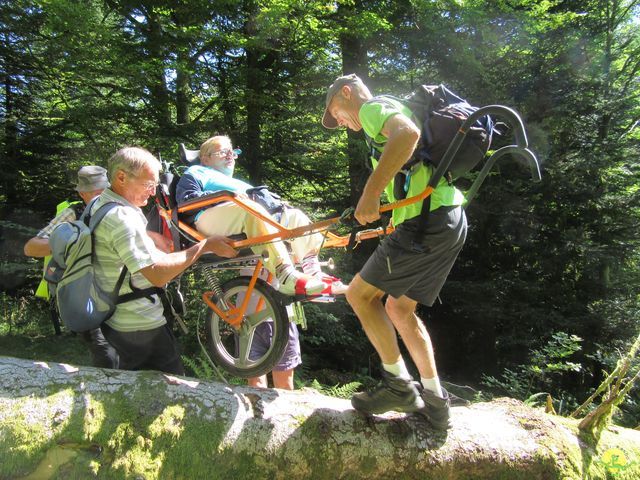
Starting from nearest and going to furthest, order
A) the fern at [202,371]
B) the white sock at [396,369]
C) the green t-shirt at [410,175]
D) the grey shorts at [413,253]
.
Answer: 1. the green t-shirt at [410,175]
2. the grey shorts at [413,253]
3. the white sock at [396,369]
4. the fern at [202,371]

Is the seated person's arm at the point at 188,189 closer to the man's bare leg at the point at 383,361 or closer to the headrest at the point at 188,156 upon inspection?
the headrest at the point at 188,156

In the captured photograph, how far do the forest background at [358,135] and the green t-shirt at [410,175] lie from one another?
5462 millimetres

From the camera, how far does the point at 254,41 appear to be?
758 cm

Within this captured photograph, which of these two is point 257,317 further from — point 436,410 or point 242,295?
point 436,410

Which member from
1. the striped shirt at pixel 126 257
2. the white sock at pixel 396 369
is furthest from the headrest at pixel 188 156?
the white sock at pixel 396 369

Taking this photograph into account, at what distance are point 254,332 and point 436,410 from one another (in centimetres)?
144

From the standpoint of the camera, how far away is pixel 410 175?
259 centimetres

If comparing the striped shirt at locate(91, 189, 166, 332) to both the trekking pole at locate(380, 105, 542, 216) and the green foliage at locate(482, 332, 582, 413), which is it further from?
the green foliage at locate(482, 332, 582, 413)

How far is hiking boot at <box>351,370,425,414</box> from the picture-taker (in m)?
2.58

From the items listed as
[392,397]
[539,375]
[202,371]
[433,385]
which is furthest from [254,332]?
[539,375]

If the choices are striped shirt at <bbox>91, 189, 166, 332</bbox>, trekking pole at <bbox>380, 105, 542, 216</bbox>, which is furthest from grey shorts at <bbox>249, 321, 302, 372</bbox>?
trekking pole at <bbox>380, 105, 542, 216</bbox>

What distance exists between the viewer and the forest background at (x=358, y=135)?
8039mm

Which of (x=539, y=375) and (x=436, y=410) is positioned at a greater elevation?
(x=436, y=410)

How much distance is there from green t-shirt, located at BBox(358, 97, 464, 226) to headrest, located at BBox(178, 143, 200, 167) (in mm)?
1867
